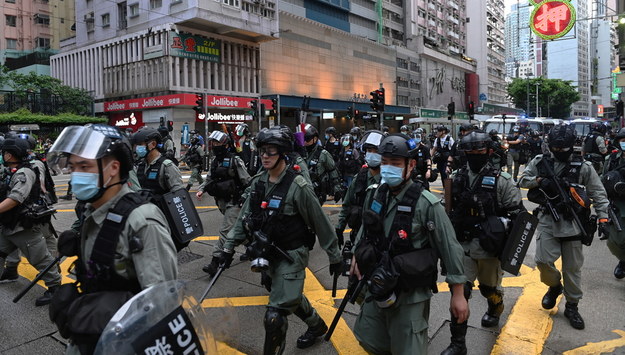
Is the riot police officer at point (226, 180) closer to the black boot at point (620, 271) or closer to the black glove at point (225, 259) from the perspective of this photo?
the black glove at point (225, 259)

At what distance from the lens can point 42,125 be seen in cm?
3044

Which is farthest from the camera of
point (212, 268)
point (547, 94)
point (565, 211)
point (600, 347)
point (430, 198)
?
point (547, 94)

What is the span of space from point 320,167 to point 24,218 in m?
4.47

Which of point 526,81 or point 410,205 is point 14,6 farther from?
point 526,81

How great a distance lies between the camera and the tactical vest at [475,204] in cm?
398

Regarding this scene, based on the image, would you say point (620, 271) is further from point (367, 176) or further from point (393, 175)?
point (393, 175)

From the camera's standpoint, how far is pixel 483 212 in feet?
13.0

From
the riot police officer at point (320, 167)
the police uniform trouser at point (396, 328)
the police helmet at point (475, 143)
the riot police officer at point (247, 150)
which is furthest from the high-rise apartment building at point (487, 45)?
the police uniform trouser at point (396, 328)

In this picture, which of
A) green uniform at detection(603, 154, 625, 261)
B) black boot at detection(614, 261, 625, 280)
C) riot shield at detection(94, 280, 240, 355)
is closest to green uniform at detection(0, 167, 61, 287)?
riot shield at detection(94, 280, 240, 355)

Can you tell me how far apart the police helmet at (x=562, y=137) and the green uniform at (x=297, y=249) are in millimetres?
2545

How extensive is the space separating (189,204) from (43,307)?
231 cm

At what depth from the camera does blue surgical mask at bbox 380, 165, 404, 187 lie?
2.83 m

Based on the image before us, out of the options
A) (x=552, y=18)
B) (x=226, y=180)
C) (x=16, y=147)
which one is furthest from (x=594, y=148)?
(x=16, y=147)

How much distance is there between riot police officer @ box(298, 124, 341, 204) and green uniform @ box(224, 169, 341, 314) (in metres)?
4.02
